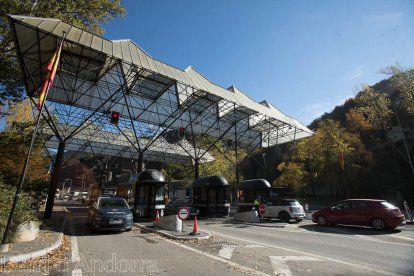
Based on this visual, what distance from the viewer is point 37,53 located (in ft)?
60.5

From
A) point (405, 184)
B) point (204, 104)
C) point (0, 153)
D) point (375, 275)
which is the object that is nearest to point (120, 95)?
point (204, 104)

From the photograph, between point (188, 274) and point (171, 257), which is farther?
point (171, 257)

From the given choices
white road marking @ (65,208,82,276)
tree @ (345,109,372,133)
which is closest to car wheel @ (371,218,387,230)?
white road marking @ (65,208,82,276)

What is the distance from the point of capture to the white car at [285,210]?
1984 cm

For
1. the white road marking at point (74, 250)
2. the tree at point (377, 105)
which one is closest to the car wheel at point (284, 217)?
the white road marking at point (74, 250)

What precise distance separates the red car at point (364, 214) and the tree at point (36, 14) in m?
17.7

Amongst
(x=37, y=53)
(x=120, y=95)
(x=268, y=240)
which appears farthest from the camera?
(x=120, y=95)

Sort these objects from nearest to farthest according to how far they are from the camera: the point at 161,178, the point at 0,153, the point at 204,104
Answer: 1. the point at 0,153
2. the point at 161,178
3. the point at 204,104

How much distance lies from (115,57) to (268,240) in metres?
14.4

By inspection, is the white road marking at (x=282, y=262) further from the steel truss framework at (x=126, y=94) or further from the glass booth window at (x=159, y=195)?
the steel truss framework at (x=126, y=94)

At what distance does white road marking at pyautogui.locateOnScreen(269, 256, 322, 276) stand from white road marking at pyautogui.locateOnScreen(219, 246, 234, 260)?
4.00 feet

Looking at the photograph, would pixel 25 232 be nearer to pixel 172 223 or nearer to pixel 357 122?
pixel 172 223

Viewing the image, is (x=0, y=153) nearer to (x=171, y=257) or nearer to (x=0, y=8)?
(x=0, y=8)

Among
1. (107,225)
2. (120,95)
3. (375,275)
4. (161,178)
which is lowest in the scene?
(375,275)
